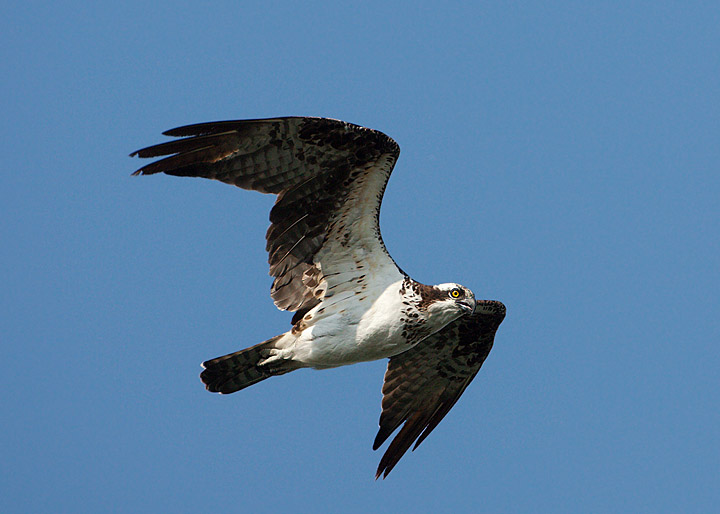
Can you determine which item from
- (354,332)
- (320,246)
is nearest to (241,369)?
(354,332)

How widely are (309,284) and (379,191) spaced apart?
1.52 metres

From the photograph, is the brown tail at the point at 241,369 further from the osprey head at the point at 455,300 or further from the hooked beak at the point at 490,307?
the hooked beak at the point at 490,307

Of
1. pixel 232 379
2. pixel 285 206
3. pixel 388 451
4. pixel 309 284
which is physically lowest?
pixel 388 451

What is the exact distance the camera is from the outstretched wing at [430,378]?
44.9ft

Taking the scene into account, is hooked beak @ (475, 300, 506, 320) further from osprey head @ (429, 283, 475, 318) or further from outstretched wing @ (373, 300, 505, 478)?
osprey head @ (429, 283, 475, 318)

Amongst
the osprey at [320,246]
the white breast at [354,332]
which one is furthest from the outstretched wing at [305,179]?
the white breast at [354,332]

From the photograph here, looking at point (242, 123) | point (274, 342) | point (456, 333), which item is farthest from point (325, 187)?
point (456, 333)

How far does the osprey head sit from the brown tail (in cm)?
199

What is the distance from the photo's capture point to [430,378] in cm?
1398

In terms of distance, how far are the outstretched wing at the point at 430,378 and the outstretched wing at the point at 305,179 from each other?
1.90 metres

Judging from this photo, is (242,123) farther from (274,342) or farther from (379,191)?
(274,342)

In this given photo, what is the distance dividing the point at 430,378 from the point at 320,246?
283 centimetres

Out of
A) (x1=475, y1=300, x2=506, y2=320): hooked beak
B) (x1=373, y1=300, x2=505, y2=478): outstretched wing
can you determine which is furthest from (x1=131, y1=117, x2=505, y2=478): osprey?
(x1=373, y1=300, x2=505, y2=478): outstretched wing

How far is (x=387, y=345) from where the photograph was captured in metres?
12.2
